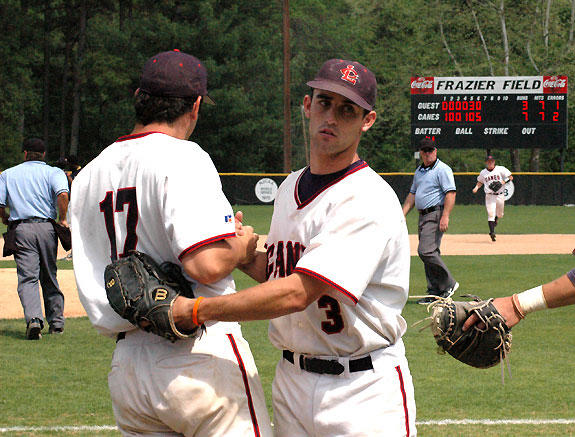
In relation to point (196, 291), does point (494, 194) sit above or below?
below

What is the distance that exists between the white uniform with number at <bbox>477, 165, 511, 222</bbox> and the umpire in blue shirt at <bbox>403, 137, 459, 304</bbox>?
9845 millimetres

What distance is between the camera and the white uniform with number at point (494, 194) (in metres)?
21.2

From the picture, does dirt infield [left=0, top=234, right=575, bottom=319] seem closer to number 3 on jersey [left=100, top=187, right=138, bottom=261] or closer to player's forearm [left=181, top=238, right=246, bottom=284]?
number 3 on jersey [left=100, top=187, right=138, bottom=261]

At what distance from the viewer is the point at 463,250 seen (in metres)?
18.8

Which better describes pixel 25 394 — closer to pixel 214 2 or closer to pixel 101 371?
pixel 101 371

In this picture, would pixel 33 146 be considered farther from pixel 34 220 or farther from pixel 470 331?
pixel 470 331

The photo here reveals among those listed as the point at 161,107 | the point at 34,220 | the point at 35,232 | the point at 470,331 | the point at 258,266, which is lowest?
the point at 35,232

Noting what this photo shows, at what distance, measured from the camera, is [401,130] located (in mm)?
52375

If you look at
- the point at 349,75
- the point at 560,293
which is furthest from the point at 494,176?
the point at 349,75

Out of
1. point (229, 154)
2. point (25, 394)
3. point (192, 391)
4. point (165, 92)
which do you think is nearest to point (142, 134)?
point (165, 92)

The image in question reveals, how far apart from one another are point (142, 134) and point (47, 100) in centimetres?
5061

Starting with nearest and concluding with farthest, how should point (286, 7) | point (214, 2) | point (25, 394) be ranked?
point (25, 394) → point (286, 7) → point (214, 2)

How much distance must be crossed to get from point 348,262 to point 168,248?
0.61 meters

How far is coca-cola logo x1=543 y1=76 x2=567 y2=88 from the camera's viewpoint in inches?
1194
